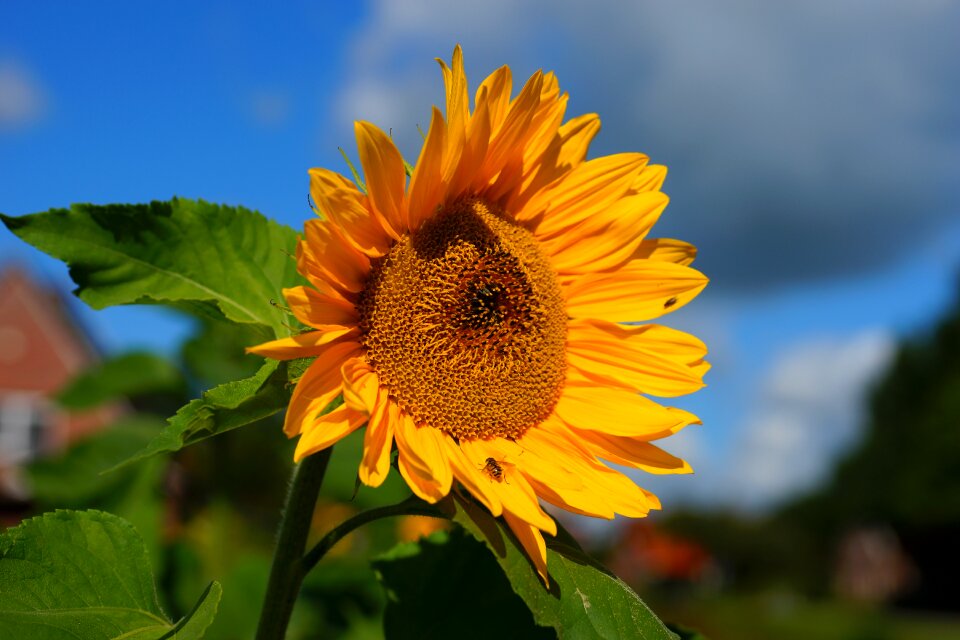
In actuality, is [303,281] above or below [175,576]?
above

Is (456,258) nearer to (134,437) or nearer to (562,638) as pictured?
(562,638)

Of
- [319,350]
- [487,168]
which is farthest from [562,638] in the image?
[487,168]

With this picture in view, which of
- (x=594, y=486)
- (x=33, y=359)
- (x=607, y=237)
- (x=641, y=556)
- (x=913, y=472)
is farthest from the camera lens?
(x=913, y=472)

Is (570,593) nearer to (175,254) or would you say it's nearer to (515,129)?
(515,129)

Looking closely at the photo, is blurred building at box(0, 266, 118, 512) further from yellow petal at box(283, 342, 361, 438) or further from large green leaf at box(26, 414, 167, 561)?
yellow petal at box(283, 342, 361, 438)

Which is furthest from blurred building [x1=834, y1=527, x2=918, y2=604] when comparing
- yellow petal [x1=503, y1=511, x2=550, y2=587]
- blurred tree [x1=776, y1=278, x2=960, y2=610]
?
yellow petal [x1=503, y1=511, x2=550, y2=587]

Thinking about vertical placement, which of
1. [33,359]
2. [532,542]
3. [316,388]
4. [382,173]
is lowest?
[532,542]

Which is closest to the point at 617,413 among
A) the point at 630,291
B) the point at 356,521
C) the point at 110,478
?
the point at 630,291
